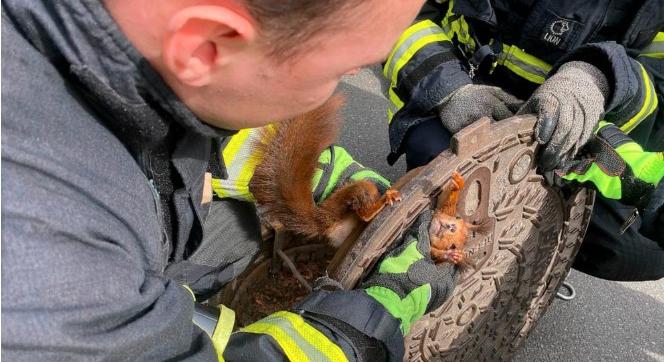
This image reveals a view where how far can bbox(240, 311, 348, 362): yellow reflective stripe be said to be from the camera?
85cm

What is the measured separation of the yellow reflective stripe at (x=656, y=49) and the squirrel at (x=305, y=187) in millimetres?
904

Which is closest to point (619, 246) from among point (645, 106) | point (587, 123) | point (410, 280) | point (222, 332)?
point (645, 106)

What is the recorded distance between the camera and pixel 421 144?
5.25 ft

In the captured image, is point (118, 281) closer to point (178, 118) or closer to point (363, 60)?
point (178, 118)

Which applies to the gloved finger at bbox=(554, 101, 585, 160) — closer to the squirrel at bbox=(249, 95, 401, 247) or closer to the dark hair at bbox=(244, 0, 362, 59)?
the squirrel at bbox=(249, 95, 401, 247)

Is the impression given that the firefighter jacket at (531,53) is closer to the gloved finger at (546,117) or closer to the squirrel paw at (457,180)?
the gloved finger at (546,117)

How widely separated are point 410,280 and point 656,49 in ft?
3.46

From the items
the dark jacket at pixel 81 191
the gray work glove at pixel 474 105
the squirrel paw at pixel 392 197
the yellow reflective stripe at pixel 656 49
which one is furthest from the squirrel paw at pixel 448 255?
the yellow reflective stripe at pixel 656 49

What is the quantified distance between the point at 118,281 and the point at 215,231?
2.80 feet

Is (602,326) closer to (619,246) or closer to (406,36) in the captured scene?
(619,246)

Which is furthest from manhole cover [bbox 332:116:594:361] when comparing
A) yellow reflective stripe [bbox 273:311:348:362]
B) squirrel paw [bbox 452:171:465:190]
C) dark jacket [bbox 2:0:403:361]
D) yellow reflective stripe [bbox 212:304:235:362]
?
dark jacket [bbox 2:0:403:361]

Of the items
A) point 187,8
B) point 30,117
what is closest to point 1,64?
point 30,117

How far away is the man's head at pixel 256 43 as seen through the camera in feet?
1.48

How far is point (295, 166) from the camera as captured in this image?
1.18m
